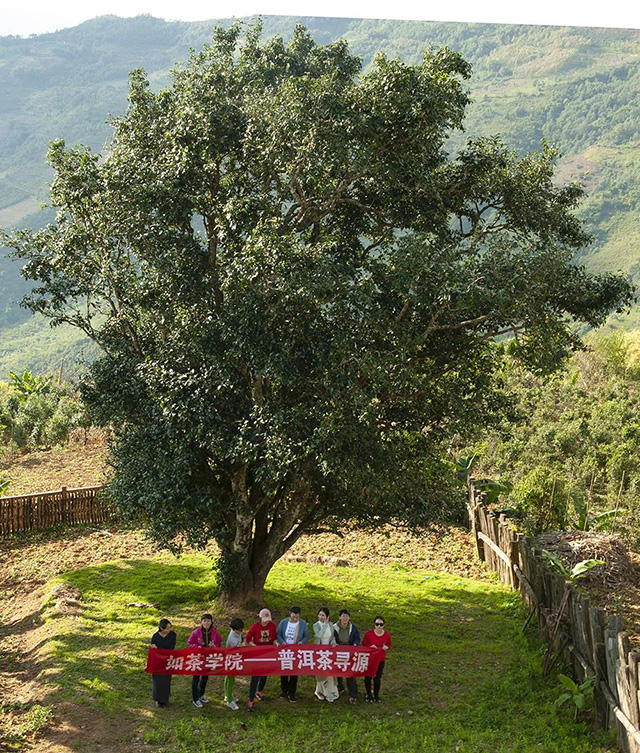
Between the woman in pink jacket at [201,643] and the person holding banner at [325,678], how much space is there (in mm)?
1296

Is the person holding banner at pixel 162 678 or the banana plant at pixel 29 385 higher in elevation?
the banana plant at pixel 29 385

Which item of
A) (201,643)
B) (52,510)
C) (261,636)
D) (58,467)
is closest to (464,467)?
(52,510)

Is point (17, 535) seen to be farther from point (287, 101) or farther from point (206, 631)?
point (287, 101)

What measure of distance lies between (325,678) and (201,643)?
1.67m

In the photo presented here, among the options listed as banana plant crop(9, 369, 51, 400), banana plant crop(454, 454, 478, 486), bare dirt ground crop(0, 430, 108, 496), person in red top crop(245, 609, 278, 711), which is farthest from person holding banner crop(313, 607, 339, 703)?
banana plant crop(9, 369, 51, 400)

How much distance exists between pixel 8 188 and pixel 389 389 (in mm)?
115992

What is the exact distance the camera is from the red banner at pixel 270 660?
10125mm

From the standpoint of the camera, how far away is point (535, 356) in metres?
10.4

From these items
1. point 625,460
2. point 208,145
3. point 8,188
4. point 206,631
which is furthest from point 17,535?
point 8,188

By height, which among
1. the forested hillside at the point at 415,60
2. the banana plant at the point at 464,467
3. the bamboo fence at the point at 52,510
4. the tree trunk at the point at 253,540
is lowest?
the tree trunk at the point at 253,540

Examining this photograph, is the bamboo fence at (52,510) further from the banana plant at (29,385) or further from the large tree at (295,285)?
the banana plant at (29,385)

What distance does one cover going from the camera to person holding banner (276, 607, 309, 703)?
34.0ft

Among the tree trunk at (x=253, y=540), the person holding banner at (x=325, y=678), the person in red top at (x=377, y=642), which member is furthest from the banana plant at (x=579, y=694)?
the tree trunk at (x=253, y=540)

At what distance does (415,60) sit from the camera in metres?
122
